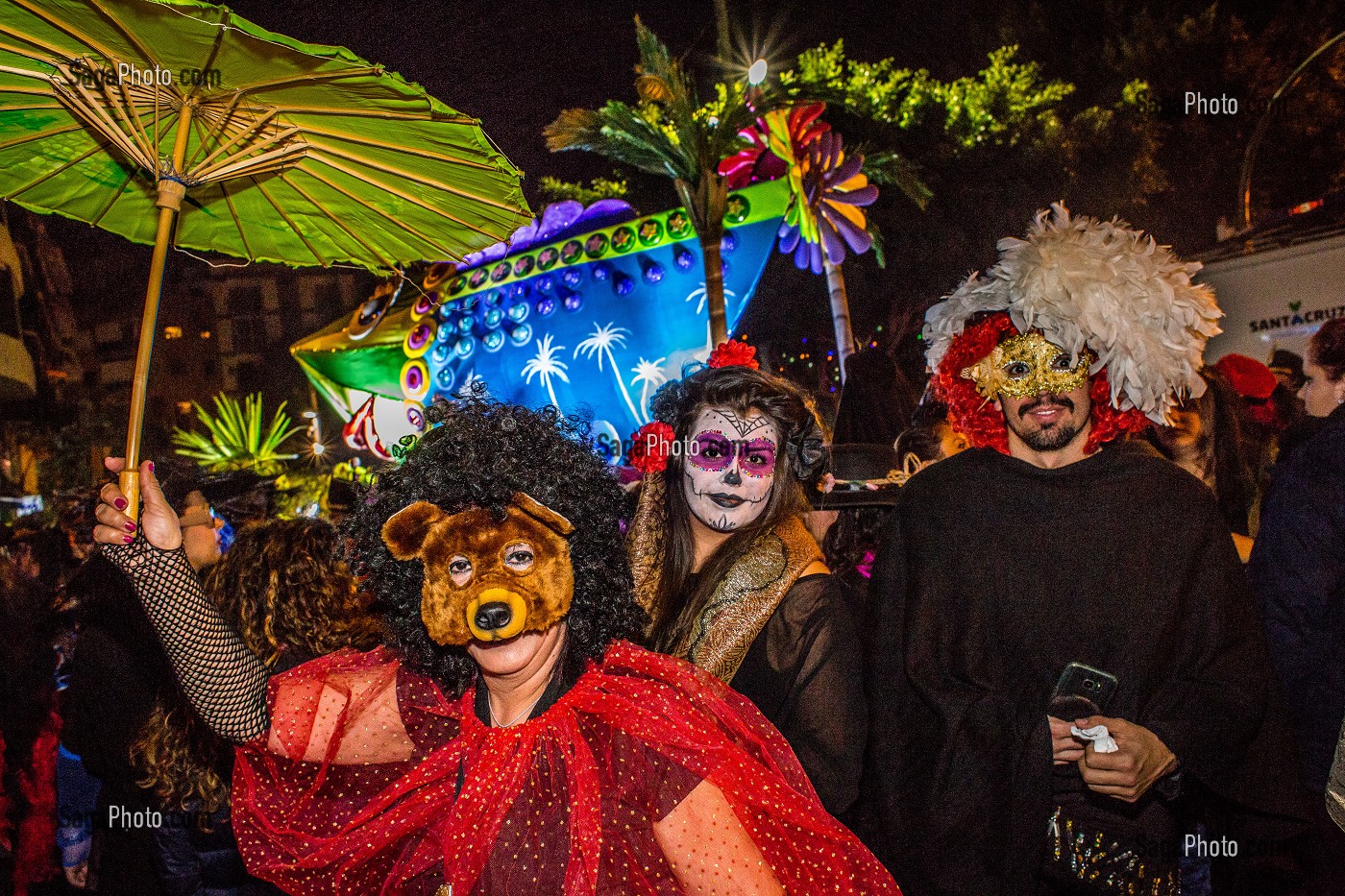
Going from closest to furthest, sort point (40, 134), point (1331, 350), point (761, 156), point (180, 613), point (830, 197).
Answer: point (180, 613) → point (40, 134) → point (1331, 350) → point (830, 197) → point (761, 156)

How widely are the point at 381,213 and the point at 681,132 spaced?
864 centimetres

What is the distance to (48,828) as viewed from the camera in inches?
181

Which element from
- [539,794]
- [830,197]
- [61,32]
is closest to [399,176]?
[61,32]

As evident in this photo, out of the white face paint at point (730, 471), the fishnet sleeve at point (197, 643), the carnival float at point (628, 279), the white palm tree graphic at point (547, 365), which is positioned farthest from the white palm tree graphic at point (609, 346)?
the fishnet sleeve at point (197, 643)

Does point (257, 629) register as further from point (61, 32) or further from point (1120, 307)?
point (1120, 307)

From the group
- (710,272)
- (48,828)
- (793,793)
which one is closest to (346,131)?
(793,793)

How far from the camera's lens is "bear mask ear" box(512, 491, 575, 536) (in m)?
1.74

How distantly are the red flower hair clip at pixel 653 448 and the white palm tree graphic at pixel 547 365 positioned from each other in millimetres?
8162

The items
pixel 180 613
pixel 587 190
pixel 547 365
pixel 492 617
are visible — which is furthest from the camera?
pixel 587 190

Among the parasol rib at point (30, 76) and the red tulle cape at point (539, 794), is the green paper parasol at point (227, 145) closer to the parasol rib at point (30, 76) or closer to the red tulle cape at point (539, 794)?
the parasol rib at point (30, 76)

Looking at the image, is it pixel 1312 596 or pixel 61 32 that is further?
pixel 1312 596

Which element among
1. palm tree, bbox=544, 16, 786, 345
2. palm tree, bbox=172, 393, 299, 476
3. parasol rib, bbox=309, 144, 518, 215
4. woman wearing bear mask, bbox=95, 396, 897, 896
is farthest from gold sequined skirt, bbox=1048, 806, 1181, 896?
palm tree, bbox=172, 393, 299, 476

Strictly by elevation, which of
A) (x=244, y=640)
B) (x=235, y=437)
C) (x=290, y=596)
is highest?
(x=235, y=437)

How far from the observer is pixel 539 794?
165 cm
